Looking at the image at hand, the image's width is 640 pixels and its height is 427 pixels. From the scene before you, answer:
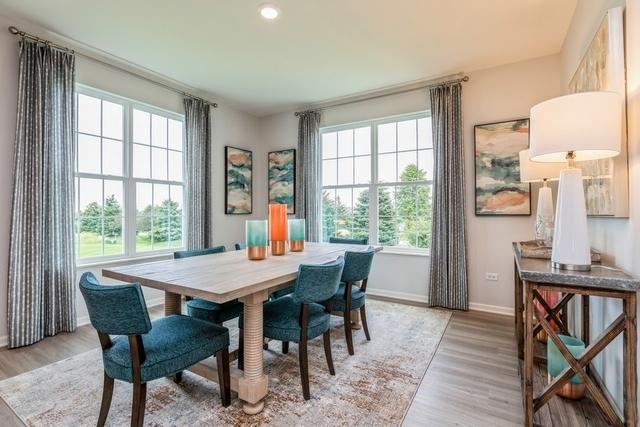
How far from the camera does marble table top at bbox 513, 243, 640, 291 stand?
53.6 inches

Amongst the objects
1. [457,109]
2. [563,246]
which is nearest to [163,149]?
[457,109]

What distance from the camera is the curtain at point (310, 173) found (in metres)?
4.80

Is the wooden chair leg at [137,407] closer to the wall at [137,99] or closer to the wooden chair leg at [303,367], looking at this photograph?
the wooden chair leg at [303,367]

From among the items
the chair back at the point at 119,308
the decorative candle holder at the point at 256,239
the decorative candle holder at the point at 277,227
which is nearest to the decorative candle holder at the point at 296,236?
the decorative candle holder at the point at 277,227

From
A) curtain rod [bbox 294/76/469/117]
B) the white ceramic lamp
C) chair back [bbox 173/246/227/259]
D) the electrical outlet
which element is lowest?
the electrical outlet

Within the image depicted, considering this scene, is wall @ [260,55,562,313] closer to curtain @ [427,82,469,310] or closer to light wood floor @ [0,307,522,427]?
curtain @ [427,82,469,310]

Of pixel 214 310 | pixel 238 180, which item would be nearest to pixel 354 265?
pixel 214 310

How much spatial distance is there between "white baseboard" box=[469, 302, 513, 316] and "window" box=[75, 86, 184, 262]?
12.6 ft

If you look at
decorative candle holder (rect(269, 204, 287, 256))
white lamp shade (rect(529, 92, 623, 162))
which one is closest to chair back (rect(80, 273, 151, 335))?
decorative candle holder (rect(269, 204, 287, 256))

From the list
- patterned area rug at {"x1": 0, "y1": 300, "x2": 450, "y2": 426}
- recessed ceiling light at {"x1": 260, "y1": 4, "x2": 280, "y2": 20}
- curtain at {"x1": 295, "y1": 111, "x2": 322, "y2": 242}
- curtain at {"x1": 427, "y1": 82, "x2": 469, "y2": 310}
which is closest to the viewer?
patterned area rug at {"x1": 0, "y1": 300, "x2": 450, "y2": 426}

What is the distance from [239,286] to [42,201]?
253cm

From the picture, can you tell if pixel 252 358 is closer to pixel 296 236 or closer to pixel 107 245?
pixel 296 236

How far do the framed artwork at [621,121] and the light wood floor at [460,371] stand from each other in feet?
4.12

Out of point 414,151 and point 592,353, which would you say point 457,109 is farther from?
point 592,353
